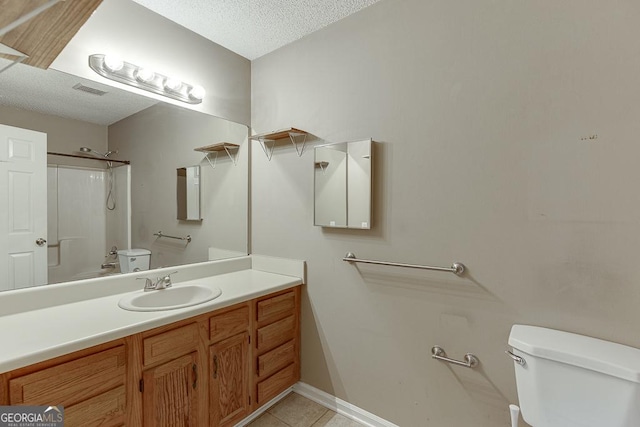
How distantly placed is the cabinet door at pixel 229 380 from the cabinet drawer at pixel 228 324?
3 centimetres

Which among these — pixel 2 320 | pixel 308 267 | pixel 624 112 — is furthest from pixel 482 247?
pixel 2 320

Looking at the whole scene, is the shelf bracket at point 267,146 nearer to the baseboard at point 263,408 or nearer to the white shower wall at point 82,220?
the white shower wall at point 82,220

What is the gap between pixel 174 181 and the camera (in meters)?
1.96

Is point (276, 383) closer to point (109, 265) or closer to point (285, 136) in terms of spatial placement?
point (109, 265)

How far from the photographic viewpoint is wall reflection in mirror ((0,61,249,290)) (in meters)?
1.46

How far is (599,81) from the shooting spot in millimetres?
1133

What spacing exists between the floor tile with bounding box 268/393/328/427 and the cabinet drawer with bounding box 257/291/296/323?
601mm

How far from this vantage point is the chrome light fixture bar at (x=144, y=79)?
5.05 ft

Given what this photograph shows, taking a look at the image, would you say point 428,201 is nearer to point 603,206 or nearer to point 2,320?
point 603,206

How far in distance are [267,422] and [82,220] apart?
1.59m

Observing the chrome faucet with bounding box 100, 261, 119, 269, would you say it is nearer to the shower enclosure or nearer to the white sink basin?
the shower enclosure

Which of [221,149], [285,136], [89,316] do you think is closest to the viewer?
[89,316]
